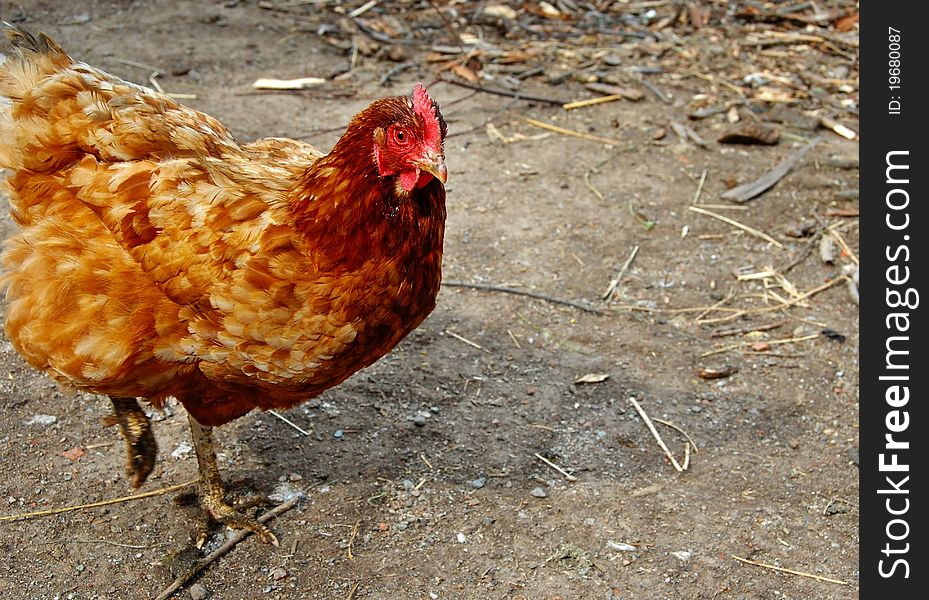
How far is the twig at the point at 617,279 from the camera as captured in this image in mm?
5379

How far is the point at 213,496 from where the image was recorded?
3.80 m

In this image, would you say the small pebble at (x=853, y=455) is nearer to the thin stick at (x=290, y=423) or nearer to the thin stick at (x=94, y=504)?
the thin stick at (x=290, y=423)

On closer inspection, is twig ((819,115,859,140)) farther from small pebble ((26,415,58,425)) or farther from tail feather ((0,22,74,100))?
small pebble ((26,415,58,425))

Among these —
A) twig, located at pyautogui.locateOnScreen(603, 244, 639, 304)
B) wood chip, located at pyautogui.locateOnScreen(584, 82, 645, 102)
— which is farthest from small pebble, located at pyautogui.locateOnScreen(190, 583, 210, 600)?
wood chip, located at pyautogui.locateOnScreen(584, 82, 645, 102)

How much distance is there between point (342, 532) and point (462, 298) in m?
1.89

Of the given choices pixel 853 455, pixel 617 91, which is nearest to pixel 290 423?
pixel 853 455

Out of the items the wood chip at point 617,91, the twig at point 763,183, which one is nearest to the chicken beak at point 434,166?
the twig at point 763,183

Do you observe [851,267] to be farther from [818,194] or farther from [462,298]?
[462,298]

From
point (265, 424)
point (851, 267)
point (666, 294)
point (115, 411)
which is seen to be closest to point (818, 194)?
point (851, 267)

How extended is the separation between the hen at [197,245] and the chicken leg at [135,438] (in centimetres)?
27

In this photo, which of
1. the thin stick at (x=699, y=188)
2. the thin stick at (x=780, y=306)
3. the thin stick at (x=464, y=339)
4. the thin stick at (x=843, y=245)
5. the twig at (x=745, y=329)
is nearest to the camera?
the thin stick at (x=464, y=339)

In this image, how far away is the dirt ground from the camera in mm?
3676

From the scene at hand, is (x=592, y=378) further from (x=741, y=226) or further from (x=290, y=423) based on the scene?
(x=741, y=226)

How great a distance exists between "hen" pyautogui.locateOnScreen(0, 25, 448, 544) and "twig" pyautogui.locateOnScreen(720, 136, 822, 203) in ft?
11.8
